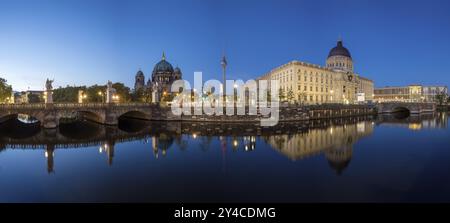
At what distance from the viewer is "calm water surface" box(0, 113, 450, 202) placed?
15281mm

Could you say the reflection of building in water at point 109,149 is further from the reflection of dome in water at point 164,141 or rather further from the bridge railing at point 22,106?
the bridge railing at point 22,106

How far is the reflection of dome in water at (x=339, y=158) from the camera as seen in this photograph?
21.2 metres

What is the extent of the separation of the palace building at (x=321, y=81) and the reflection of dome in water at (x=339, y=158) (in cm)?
4372

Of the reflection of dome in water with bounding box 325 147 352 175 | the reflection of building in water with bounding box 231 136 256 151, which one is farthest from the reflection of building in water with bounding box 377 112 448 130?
the reflection of building in water with bounding box 231 136 256 151

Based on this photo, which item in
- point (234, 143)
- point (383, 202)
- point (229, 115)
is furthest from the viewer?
point (229, 115)

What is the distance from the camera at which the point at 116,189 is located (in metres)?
16.3

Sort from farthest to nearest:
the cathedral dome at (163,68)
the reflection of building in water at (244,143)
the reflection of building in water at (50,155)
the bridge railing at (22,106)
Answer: the cathedral dome at (163,68), the bridge railing at (22,106), the reflection of building in water at (244,143), the reflection of building in water at (50,155)

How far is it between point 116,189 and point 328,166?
16.1 metres

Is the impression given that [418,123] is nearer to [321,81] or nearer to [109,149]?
[321,81]

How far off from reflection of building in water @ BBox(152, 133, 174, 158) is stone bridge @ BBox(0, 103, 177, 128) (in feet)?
56.2

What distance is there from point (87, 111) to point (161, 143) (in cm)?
2569

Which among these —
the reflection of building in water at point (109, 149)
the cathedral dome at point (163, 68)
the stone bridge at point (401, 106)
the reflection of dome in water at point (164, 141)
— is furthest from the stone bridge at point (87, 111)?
the stone bridge at point (401, 106)
